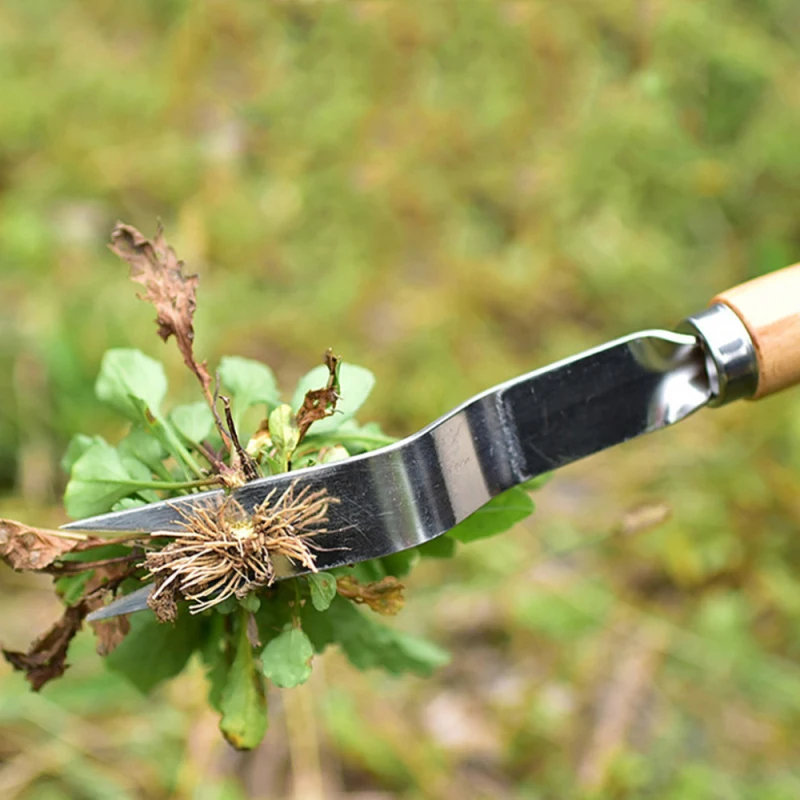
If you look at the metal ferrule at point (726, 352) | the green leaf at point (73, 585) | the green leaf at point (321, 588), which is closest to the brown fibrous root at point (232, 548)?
the green leaf at point (321, 588)

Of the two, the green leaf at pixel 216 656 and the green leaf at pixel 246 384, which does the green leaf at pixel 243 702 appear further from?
the green leaf at pixel 246 384

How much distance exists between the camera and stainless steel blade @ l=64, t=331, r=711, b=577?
0.56 m

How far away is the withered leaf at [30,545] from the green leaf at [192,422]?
4.2 inches

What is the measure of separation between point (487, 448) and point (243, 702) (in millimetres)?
242

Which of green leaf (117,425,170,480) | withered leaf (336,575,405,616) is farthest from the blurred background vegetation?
green leaf (117,425,170,480)

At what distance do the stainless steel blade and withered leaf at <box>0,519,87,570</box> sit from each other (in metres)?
0.03

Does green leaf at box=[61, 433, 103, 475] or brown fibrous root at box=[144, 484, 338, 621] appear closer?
brown fibrous root at box=[144, 484, 338, 621]

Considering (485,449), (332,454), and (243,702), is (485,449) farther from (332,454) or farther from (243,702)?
(243,702)

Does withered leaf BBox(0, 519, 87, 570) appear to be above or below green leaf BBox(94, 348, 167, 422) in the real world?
below

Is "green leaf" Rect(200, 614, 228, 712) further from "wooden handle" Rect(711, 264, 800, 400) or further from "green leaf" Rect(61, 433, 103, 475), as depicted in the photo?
"wooden handle" Rect(711, 264, 800, 400)

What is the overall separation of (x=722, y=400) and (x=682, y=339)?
2.4 inches

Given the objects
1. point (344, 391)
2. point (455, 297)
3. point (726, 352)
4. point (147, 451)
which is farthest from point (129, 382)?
point (455, 297)

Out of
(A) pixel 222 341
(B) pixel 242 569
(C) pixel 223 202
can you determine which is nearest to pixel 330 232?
(C) pixel 223 202

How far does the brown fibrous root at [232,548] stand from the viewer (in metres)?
0.53
